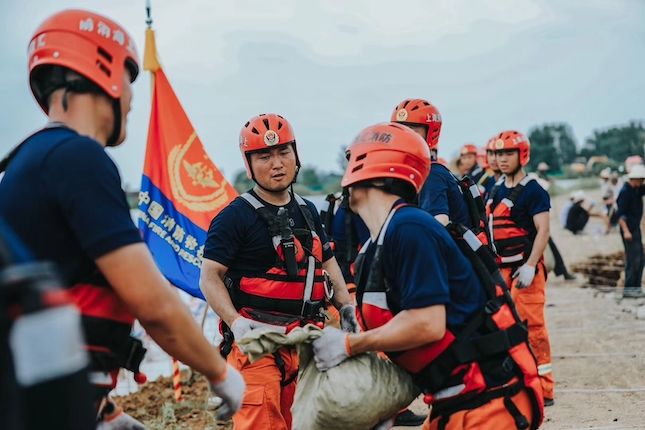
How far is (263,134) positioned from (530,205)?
3.90 m

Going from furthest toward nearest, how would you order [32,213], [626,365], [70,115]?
[626,365] → [70,115] → [32,213]

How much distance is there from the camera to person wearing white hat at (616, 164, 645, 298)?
1375cm

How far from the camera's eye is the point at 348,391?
3.26 metres

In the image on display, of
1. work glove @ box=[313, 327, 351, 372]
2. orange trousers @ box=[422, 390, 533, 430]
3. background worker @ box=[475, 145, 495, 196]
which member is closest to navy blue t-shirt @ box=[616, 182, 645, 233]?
background worker @ box=[475, 145, 495, 196]

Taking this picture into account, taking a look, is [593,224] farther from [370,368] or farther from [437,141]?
[370,368]

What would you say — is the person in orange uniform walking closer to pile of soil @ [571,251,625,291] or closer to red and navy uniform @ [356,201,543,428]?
red and navy uniform @ [356,201,543,428]

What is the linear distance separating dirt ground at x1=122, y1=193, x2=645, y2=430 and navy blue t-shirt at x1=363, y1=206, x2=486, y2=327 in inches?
157

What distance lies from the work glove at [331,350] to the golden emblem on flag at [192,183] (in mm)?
4835

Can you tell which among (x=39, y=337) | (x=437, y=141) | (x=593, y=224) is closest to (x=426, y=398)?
(x=39, y=337)

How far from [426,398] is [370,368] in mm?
398

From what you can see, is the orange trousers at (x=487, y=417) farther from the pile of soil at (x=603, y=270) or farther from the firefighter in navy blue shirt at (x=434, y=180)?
the pile of soil at (x=603, y=270)

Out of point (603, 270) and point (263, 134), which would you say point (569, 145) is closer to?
point (603, 270)

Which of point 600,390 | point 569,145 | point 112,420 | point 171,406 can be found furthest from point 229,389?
point 569,145

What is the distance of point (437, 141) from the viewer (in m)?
7.04
